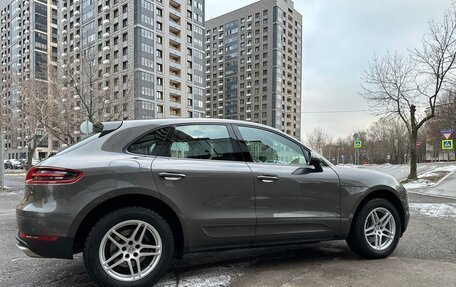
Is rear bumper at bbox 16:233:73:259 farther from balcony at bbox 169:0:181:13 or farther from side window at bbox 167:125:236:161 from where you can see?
balcony at bbox 169:0:181:13

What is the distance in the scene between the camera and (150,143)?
3566 mm

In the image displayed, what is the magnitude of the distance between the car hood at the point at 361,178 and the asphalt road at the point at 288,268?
92 centimetres

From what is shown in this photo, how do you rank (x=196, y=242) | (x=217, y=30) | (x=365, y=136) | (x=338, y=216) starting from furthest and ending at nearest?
(x=217, y=30), (x=365, y=136), (x=338, y=216), (x=196, y=242)

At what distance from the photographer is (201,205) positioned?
11.4ft

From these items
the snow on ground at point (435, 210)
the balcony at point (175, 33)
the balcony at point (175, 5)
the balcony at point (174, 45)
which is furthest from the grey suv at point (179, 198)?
the balcony at point (175, 5)

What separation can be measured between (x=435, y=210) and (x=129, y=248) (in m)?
8.07

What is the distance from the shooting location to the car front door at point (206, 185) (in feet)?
11.2

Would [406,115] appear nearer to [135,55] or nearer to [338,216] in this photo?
[338,216]

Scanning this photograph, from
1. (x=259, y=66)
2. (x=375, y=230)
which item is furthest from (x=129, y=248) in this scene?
(x=259, y=66)

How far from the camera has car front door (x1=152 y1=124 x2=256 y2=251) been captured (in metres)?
3.42

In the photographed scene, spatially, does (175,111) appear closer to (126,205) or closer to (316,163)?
(316,163)

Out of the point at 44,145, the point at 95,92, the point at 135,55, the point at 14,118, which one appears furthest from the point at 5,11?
the point at 95,92

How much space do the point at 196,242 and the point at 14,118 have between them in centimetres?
2862

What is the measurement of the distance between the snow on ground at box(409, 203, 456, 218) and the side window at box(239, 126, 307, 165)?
544cm
